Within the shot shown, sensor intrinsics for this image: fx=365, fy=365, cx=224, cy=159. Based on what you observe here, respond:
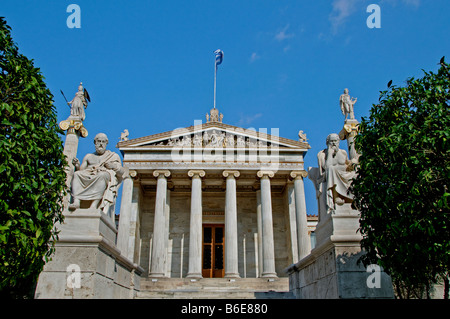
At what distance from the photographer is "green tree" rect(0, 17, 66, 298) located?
18.4ft

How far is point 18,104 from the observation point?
612cm

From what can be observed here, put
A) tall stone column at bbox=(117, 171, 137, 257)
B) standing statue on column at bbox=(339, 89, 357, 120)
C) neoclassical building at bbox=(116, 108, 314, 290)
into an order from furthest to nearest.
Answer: neoclassical building at bbox=(116, 108, 314, 290)
tall stone column at bbox=(117, 171, 137, 257)
standing statue on column at bbox=(339, 89, 357, 120)

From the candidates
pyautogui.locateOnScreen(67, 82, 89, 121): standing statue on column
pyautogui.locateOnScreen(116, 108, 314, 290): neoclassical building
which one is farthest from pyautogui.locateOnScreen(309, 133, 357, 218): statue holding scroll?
pyautogui.locateOnScreen(116, 108, 314, 290): neoclassical building

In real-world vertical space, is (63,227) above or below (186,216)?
below

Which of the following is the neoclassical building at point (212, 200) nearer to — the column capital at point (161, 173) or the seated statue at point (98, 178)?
the column capital at point (161, 173)

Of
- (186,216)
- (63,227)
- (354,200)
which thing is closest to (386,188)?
(354,200)

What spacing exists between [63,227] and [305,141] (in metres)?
22.5

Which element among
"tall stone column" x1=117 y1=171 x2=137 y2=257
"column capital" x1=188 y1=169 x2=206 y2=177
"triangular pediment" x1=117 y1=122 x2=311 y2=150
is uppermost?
"triangular pediment" x1=117 y1=122 x2=311 y2=150

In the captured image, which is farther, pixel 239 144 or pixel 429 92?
pixel 239 144

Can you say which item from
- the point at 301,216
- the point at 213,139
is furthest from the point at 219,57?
the point at 301,216

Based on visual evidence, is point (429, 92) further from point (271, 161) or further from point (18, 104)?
point (271, 161)

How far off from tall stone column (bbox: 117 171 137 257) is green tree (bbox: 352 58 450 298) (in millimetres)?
19382

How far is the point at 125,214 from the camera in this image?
81.2 feet

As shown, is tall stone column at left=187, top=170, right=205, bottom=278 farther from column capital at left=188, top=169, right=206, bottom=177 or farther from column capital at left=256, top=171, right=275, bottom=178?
column capital at left=256, top=171, right=275, bottom=178
